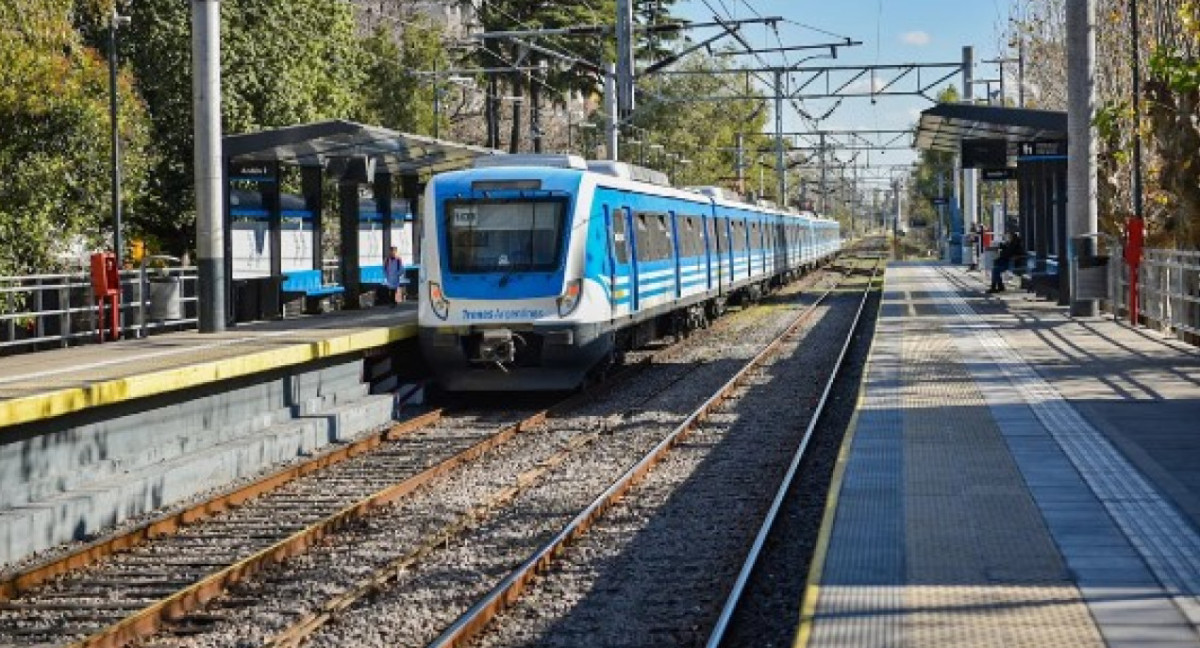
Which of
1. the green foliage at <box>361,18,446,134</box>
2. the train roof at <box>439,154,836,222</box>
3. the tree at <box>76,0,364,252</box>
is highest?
the green foliage at <box>361,18,446,134</box>

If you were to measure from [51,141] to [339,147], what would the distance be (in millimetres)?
10606

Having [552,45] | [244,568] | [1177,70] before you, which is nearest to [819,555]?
[244,568]

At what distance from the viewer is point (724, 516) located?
12156 millimetres

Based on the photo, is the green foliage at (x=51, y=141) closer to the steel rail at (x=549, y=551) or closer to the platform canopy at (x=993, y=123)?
the steel rail at (x=549, y=551)

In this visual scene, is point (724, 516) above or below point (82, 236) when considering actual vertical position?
below

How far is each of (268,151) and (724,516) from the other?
44.3 feet

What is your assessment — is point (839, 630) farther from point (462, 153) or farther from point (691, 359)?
point (462, 153)

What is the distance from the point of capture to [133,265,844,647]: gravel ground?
8.97 meters

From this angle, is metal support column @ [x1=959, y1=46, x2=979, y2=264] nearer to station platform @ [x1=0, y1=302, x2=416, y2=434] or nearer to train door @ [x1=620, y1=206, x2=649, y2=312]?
train door @ [x1=620, y1=206, x2=649, y2=312]

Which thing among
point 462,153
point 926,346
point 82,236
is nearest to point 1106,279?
point 926,346

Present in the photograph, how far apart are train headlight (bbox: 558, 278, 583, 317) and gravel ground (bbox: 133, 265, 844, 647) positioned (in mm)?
1207

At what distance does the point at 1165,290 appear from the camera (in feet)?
82.1

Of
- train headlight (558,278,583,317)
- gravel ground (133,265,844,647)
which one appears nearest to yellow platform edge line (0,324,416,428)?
train headlight (558,278,583,317)

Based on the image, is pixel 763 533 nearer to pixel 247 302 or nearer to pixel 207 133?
pixel 207 133
